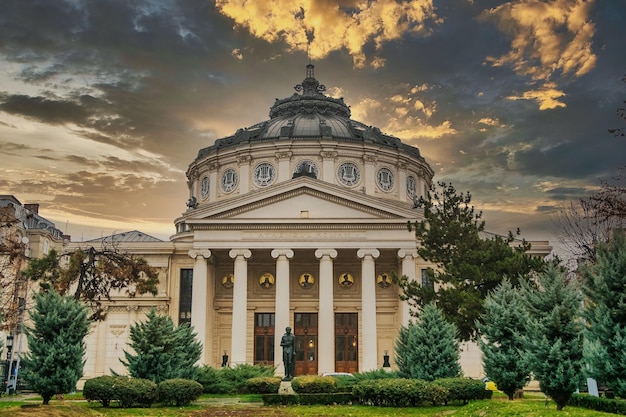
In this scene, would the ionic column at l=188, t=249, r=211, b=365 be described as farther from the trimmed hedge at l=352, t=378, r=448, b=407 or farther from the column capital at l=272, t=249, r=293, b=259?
the trimmed hedge at l=352, t=378, r=448, b=407

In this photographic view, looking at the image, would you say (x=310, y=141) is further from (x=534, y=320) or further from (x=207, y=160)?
(x=534, y=320)

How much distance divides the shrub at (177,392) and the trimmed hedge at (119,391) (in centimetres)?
96

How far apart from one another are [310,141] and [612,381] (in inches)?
1671

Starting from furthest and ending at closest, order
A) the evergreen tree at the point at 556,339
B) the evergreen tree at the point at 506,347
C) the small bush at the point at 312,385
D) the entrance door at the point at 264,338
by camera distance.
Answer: the entrance door at the point at 264,338 → the small bush at the point at 312,385 → the evergreen tree at the point at 506,347 → the evergreen tree at the point at 556,339

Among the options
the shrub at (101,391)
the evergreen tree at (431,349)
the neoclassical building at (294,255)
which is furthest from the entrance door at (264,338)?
the shrub at (101,391)

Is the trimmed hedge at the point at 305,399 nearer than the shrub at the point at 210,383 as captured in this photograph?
Yes

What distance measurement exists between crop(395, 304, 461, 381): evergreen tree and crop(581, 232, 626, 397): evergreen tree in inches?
465

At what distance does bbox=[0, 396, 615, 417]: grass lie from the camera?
19.6 metres

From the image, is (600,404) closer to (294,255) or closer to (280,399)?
(280,399)

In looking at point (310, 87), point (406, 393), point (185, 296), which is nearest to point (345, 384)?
point (406, 393)

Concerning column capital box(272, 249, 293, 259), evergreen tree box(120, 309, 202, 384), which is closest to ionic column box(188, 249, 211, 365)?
column capital box(272, 249, 293, 259)

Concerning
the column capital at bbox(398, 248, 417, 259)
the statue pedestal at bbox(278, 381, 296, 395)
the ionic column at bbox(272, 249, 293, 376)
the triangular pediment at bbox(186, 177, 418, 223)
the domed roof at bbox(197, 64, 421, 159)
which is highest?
the domed roof at bbox(197, 64, 421, 159)

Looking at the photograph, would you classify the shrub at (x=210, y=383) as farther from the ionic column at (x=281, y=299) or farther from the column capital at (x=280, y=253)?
the column capital at (x=280, y=253)

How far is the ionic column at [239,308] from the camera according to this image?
4578 cm
